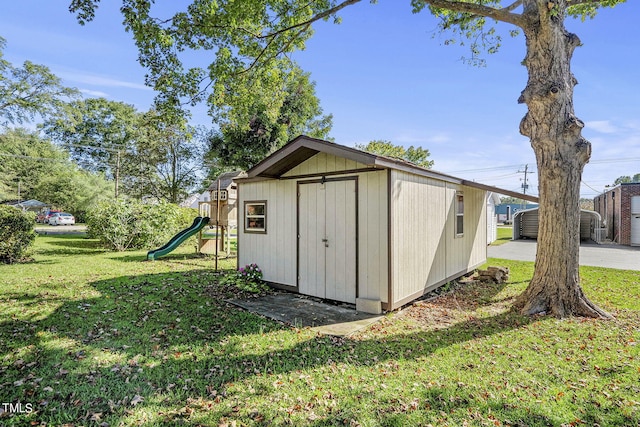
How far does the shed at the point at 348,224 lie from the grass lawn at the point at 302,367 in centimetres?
85

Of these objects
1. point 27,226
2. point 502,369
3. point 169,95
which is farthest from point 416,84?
point 27,226

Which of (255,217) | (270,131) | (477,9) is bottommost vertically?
(255,217)

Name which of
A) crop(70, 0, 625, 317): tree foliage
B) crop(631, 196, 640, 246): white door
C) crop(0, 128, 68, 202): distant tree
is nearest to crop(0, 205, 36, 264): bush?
crop(70, 0, 625, 317): tree foliage

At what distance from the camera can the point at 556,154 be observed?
5629 mm

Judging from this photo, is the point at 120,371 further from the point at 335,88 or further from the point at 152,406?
the point at 335,88

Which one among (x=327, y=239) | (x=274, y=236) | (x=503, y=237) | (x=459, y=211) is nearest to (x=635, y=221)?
(x=503, y=237)

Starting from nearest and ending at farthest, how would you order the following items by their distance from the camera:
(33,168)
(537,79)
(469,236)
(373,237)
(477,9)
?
(373,237)
(537,79)
(477,9)
(469,236)
(33,168)

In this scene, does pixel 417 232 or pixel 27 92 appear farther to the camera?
pixel 27 92

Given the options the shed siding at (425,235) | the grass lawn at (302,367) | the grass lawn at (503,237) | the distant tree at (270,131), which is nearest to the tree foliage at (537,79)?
the grass lawn at (302,367)

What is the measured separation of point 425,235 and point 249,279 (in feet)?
13.4

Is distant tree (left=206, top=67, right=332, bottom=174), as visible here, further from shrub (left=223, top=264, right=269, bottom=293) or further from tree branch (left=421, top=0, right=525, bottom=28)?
tree branch (left=421, top=0, right=525, bottom=28)

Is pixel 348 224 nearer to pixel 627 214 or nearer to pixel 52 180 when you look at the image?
pixel 627 214

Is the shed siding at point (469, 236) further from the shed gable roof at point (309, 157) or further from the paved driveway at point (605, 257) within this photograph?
the paved driveway at point (605, 257)

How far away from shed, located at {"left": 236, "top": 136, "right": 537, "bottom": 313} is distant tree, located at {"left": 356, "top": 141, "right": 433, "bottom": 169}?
18716mm
